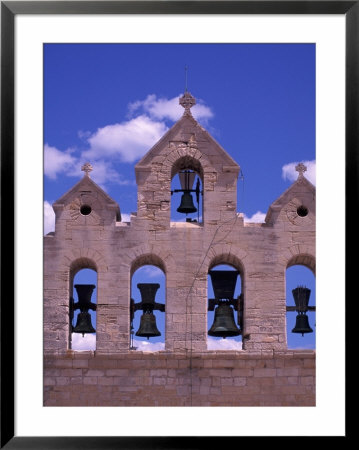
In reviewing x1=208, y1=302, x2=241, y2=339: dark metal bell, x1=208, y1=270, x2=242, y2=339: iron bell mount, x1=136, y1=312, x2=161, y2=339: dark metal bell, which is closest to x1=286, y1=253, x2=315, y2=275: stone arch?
x1=208, y1=270, x2=242, y2=339: iron bell mount

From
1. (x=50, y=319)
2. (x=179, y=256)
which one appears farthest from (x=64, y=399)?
(x=179, y=256)

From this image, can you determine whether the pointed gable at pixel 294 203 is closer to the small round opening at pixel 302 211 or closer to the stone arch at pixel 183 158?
the small round opening at pixel 302 211

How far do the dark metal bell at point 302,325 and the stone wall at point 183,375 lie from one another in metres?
0.61

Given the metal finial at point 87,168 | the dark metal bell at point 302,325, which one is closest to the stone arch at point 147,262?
the metal finial at point 87,168

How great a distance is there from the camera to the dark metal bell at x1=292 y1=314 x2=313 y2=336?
70.0 feet

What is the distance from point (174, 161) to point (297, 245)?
2.22 m

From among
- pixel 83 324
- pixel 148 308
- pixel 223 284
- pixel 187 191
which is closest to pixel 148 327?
pixel 148 308

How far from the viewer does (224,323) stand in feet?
70.3

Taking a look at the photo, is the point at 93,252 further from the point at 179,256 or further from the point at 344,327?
the point at 344,327

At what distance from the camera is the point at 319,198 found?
1523 centimetres

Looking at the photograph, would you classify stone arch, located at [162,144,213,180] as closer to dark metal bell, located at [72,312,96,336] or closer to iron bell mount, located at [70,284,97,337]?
iron bell mount, located at [70,284,97,337]

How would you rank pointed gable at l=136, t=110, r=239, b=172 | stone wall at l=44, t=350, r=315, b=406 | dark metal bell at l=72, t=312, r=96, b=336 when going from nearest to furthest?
stone wall at l=44, t=350, r=315, b=406 < dark metal bell at l=72, t=312, r=96, b=336 < pointed gable at l=136, t=110, r=239, b=172

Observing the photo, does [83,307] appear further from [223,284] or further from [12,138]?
[12,138]

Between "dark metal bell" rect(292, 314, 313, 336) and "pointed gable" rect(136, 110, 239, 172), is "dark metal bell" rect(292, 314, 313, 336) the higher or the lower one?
the lower one
